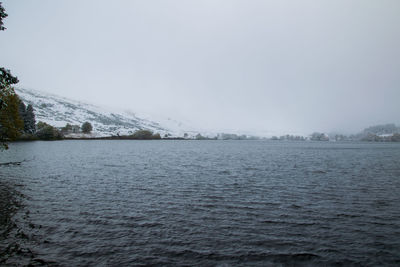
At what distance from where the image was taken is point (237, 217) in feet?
67.4

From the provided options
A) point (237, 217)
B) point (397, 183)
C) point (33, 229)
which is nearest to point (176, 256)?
point (237, 217)

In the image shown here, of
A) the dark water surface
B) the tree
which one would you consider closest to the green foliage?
the tree

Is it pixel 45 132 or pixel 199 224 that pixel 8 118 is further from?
pixel 45 132

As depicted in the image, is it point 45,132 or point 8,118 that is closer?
point 8,118

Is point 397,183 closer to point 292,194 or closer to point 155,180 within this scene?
point 292,194

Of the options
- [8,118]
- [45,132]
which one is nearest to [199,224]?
[8,118]

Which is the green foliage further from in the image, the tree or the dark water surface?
the dark water surface

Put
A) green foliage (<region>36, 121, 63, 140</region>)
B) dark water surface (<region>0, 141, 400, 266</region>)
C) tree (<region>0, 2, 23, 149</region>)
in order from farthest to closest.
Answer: green foliage (<region>36, 121, 63, 140</region>) → tree (<region>0, 2, 23, 149</region>) → dark water surface (<region>0, 141, 400, 266</region>)

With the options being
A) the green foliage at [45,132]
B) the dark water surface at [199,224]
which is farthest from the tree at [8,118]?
the green foliage at [45,132]

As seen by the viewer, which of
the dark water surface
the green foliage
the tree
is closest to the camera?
the dark water surface

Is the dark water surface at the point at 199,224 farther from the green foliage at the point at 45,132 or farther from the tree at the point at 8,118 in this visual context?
the green foliage at the point at 45,132

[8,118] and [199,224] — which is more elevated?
[8,118]

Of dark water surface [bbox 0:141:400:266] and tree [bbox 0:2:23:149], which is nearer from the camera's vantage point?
dark water surface [bbox 0:141:400:266]

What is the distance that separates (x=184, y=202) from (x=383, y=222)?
1755cm
